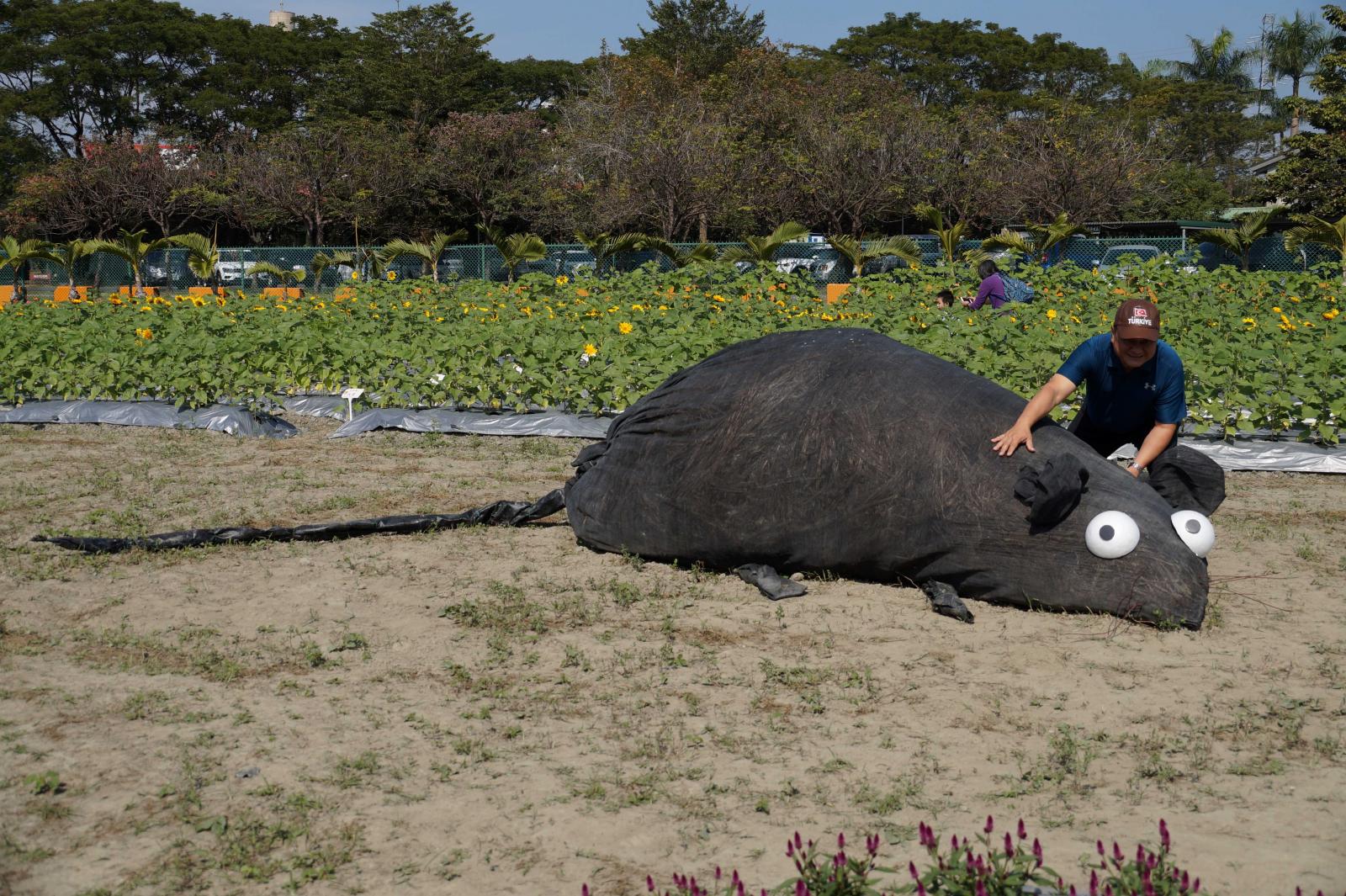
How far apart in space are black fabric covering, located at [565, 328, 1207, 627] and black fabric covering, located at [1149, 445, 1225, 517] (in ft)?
0.88

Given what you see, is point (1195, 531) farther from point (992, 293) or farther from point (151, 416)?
point (151, 416)

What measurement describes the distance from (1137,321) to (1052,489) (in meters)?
0.97

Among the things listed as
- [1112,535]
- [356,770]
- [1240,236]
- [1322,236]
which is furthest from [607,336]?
[1322,236]

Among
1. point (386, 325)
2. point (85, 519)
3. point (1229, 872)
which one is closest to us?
point (1229, 872)

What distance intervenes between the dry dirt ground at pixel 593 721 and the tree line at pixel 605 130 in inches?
1008

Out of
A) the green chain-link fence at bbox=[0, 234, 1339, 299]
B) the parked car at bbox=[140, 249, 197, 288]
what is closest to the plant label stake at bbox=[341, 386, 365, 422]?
the green chain-link fence at bbox=[0, 234, 1339, 299]

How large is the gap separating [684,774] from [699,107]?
31915mm

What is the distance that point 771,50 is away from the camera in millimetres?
41844

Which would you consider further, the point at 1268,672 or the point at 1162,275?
the point at 1162,275

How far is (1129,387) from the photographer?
573 centimetres

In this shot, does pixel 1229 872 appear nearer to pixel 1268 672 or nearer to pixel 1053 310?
pixel 1268 672

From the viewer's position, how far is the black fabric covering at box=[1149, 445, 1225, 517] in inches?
220

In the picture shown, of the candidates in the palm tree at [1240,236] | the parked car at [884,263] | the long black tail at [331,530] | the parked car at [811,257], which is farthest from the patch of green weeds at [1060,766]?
the parked car at [884,263]

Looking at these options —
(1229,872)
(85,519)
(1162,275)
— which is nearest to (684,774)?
(1229,872)
